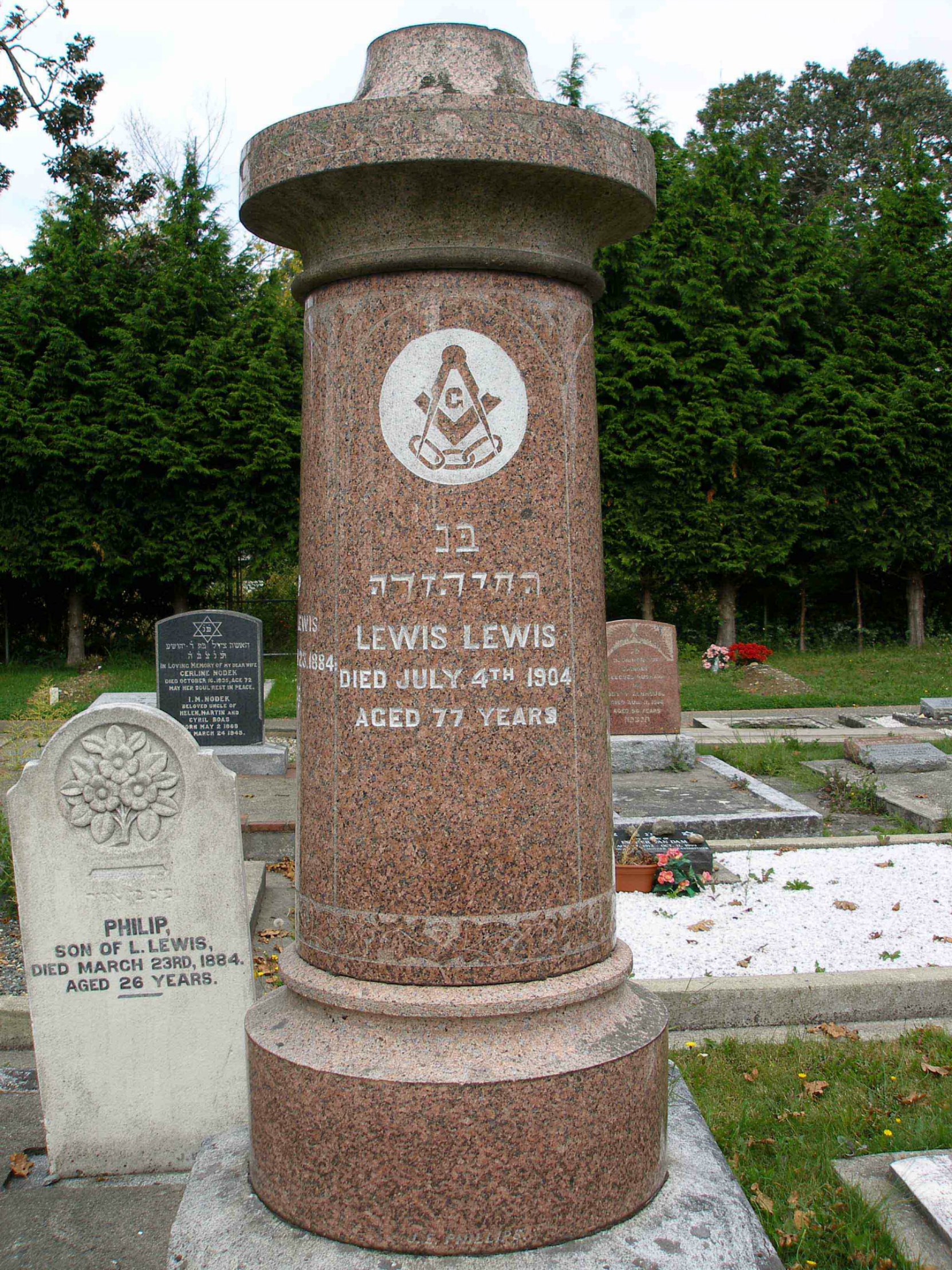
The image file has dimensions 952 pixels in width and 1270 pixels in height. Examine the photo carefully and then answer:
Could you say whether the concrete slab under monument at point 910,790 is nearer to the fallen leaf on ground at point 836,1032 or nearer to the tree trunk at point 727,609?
the fallen leaf on ground at point 836,1032

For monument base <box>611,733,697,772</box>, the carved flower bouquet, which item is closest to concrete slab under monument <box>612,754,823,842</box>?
monument base <box>611,733,697,772</box>

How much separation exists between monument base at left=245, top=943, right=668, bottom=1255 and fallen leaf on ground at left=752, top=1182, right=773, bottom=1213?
67 centimetres

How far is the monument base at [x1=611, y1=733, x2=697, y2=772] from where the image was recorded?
10438 millimetres

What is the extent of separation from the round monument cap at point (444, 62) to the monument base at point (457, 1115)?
2.19 meters

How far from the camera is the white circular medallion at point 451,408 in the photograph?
2658 millimetres

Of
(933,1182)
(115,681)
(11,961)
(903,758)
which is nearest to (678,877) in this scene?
(933,1182)

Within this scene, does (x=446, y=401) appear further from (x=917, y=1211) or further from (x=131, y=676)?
(x=131, y=676)

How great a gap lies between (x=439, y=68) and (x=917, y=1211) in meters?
3.26

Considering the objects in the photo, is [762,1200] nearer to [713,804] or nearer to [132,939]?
[132,939]

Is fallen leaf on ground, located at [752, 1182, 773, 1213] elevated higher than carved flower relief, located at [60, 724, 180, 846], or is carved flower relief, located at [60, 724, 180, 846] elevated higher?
carved flower relief, located at [60, 724, 180, 846]

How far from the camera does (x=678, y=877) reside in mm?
6688

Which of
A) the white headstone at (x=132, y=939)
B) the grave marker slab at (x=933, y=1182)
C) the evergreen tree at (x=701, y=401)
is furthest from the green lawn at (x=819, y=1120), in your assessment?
the evergreen tree at (x=701, y=401)

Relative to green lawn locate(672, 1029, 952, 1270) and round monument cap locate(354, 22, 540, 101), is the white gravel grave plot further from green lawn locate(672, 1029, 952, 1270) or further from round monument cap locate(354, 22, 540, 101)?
round monument cap locate(354, 22, 540, 101)

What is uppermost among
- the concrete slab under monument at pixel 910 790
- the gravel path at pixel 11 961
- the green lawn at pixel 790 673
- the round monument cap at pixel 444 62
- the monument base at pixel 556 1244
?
the round monument cap at pixel 444 62
